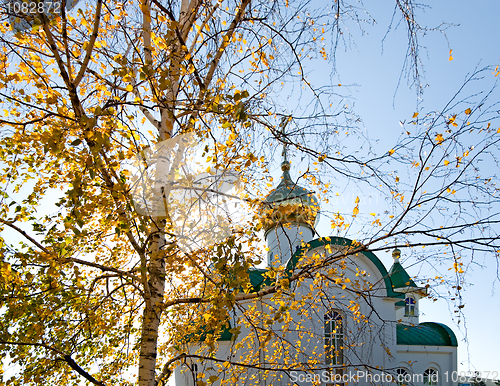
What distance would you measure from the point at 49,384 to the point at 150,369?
2158mm

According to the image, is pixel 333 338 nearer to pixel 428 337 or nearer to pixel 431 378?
pixel 431 378

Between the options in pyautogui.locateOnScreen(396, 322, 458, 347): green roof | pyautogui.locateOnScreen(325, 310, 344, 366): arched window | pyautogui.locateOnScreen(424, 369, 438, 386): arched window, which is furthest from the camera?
pyautogui.locateOnScreen(396, 322, 458, 347): green roof

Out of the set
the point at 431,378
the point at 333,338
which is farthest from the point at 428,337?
the point at 333,338

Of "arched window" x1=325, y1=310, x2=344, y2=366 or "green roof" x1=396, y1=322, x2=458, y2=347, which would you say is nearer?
"arched window" x1=325, y1=310, x2=344, y2=366

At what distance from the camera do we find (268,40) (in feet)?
10.9

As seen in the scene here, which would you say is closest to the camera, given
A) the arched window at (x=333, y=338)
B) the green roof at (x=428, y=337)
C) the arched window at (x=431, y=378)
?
the arched window at (x=333, y=338)

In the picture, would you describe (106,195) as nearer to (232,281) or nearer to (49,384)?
(232,281)

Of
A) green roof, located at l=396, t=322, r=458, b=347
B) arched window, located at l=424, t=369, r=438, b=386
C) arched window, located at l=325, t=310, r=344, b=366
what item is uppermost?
arched window, located at l=325, t=310, r=344, b=366

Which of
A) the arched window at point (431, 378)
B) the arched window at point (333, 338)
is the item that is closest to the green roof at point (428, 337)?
the arched window at point (431, 378)

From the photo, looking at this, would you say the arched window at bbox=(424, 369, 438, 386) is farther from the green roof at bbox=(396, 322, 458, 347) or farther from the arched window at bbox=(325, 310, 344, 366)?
the arched window at bbox=(325, 310, 344, 366)

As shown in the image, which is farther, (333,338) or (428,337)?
(428,337)

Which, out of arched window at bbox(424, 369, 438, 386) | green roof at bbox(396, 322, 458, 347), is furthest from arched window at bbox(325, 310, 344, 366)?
arched window at bbox(424, 369, 438, 386)

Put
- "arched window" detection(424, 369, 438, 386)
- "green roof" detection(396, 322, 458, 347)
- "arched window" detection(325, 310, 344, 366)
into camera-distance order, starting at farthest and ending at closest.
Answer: "green roof" detection(396, 322, 458, 347) < "arched window" detection(424, 369, 438, 386) < "arched window" detection(325, 310, 344, 366)

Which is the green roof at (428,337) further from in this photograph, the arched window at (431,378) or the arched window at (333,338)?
the arched window at (333,338)
